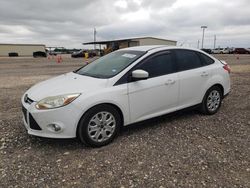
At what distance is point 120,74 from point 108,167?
1457 millimetres

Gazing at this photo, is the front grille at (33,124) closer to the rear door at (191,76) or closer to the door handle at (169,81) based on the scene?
the door handle at (169,81)

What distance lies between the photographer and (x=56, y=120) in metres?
3.43

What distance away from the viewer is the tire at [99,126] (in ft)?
11.6

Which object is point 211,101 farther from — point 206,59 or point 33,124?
point 33,124

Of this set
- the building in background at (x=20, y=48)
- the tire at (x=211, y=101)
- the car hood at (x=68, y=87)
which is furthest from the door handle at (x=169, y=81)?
the building in background at (x=20, y=48)

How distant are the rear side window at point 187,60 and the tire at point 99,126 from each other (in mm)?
1672

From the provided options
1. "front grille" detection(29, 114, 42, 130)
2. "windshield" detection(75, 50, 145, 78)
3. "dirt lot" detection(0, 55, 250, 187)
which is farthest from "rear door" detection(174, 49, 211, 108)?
"front grille" detection(29, 114, 42, 130)

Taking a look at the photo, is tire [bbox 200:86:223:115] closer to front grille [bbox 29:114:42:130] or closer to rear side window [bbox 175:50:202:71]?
rear side window [bbox 175:50:202:71]

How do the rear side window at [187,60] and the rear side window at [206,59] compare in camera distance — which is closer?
the rear side window at [187,60]

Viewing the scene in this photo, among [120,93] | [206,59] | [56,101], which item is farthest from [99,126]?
[206,59]

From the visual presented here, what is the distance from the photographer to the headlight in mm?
3438

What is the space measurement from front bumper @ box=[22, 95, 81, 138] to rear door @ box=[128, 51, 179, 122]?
0.96 meters

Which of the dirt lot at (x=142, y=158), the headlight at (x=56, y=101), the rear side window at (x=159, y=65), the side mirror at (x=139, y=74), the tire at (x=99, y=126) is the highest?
the rear side window at (x=159, y=65)

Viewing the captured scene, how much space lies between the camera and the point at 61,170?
3143 mm
